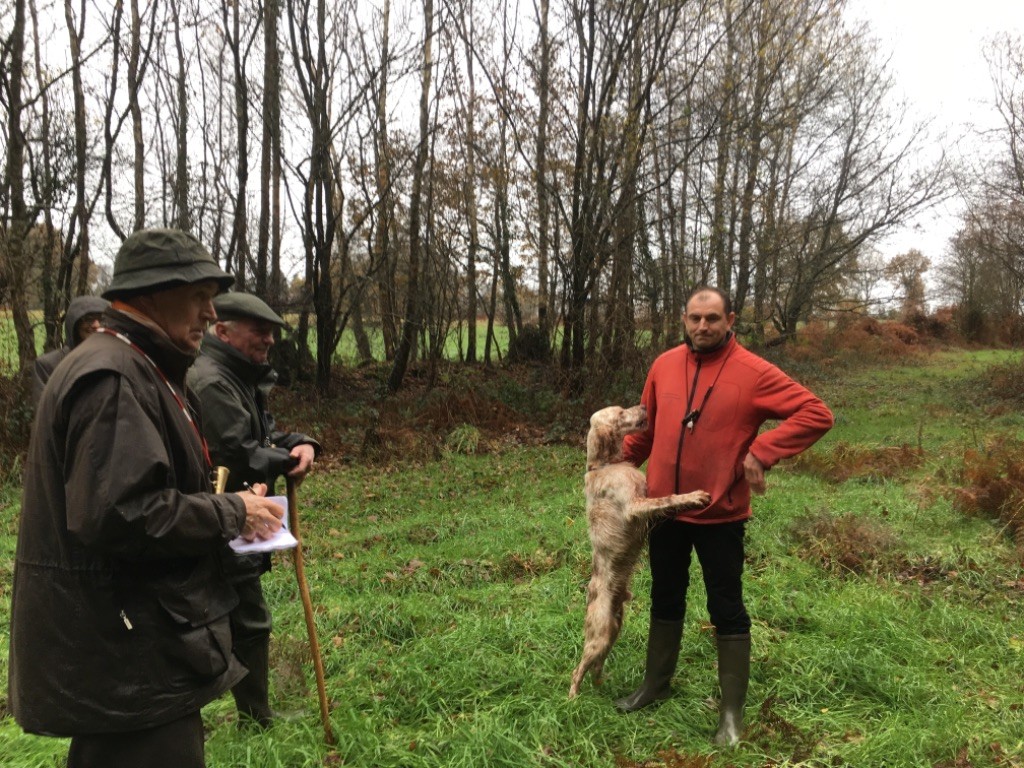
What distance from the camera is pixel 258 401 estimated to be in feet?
12.0

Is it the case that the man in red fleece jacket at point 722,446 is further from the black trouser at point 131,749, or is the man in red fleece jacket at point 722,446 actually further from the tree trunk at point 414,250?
the tree trunk at point 414,250

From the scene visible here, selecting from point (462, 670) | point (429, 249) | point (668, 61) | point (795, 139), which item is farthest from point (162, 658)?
point (795, 139)

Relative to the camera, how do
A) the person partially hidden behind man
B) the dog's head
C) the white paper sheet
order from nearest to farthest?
the white paper sheet → the dog's head → the person partially hidden behind man

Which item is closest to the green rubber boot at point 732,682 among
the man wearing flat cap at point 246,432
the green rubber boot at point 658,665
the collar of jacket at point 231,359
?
the green rubber boot at point 658,665

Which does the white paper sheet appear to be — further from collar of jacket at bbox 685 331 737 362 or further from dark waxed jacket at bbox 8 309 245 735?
collar of jacket at bbox 685 331 737 362

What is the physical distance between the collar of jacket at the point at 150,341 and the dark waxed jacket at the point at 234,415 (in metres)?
1.18

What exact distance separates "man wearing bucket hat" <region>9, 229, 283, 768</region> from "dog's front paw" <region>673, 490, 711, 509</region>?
2.05m

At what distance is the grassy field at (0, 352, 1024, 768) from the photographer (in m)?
3.34

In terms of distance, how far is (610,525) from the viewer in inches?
141

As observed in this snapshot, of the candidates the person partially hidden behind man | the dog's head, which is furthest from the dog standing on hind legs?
the person partially hidden behind man

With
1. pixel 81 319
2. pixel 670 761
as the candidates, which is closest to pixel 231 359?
pixel 81 319

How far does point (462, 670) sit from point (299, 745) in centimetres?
106

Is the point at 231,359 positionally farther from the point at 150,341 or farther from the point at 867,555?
the point at 867,555

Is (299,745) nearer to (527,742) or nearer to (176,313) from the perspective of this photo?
(527,742)
